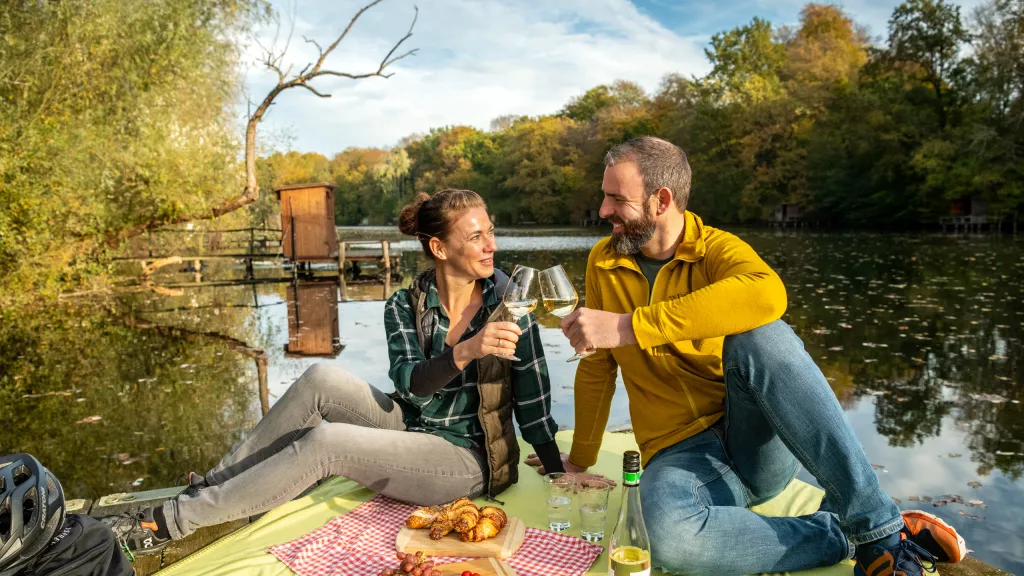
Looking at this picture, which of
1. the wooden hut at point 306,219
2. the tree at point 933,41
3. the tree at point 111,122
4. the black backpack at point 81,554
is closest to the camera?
the black backpack at point 81,554

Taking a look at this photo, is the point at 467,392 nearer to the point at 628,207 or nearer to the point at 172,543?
the point at 628,207

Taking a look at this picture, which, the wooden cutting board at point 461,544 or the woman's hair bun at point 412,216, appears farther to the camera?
the woman's hair bun at point 412,216

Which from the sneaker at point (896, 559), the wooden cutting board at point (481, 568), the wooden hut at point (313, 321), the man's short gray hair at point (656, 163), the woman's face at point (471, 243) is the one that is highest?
the man's short gray hair at point (656, 163)

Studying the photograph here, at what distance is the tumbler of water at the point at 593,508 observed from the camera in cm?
301

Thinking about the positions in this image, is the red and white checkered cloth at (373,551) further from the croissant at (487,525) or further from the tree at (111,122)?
the tree at (111,122)

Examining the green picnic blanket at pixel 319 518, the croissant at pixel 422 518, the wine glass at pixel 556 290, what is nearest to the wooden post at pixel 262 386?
the green picnic blanket at pixel 319 518

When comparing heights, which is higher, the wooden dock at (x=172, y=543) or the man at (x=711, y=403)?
the man at (x=711, y=403)

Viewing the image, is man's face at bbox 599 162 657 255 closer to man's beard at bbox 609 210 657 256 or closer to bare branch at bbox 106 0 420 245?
man's beard at bbox 609 210 657 256

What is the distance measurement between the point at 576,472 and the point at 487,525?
2.25ft

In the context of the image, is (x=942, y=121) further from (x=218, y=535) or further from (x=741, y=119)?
(x=218, y=535)

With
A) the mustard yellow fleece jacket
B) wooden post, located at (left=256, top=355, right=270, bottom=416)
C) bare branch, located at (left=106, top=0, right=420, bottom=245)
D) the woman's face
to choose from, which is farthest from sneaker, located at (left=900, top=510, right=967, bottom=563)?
bare branch, located at (left=106, top=0, right=420, bottom=245)

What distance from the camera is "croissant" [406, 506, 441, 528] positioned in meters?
3.13

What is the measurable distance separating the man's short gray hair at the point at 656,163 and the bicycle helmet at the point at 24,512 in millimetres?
2366

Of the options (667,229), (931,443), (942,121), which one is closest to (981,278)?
(931,443)
